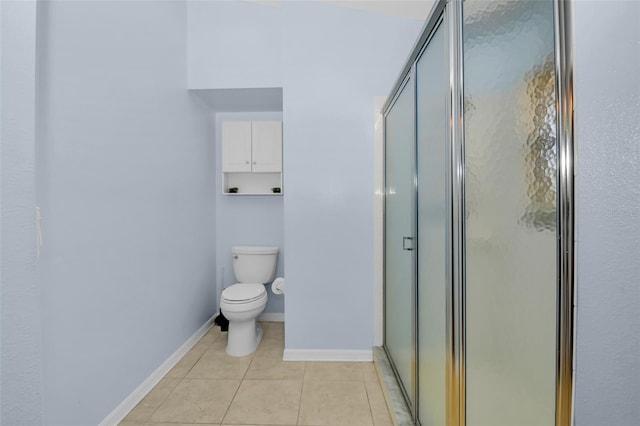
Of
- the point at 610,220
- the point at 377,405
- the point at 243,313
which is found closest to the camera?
the point at 610,220

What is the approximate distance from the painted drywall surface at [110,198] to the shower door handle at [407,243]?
1487 millimetres

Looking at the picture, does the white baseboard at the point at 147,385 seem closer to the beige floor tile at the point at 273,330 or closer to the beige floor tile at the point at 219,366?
the beige floor tile at the point at 219,366

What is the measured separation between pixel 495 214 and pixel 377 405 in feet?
4.66

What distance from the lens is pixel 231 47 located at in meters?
2.41

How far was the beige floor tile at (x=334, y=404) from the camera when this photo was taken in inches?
61.2

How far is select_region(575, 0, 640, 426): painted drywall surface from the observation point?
596 mm

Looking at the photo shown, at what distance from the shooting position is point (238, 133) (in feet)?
9.09

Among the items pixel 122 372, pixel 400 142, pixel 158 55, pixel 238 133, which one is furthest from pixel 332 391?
pixel 158 55

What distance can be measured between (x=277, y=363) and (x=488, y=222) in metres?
1.85

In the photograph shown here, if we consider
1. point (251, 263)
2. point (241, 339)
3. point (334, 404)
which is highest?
point (251, 263)

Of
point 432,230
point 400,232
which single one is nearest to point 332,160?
point 400,232

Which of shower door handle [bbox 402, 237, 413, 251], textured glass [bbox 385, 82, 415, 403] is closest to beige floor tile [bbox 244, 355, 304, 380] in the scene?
textured glass [bbox 385, 82, 415, 403]

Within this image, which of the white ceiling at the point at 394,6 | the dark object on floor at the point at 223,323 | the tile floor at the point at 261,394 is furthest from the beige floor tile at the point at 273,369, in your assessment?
the white ceiling at the point at 394,6

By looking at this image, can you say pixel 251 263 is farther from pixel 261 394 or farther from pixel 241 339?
pixel 261 394
